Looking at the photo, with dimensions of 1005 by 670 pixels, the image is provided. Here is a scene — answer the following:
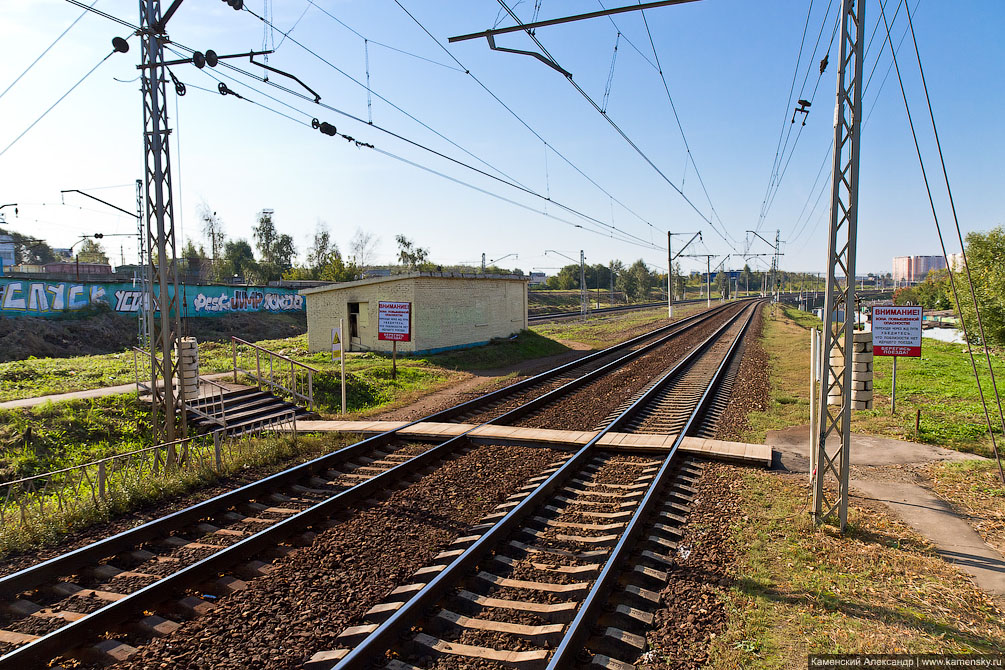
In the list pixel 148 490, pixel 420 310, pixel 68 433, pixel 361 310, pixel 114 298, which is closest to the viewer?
pixel 148 490

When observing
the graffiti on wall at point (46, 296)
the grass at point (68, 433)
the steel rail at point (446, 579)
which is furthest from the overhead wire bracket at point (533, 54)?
the graffiti on wall at point (46, 296)

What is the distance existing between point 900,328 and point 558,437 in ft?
30.7

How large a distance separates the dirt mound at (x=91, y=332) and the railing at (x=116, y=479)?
46.7 ft

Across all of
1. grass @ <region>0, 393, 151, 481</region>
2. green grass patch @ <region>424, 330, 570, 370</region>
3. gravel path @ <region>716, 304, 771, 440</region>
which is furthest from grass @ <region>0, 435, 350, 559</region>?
green grass patch @ <region>424, 330, 570, 370</region>

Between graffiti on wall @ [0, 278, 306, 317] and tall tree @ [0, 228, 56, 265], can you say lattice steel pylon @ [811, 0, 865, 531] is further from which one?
tall tree @ [0, 228, 56, 265]

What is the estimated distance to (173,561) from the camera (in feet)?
21.3

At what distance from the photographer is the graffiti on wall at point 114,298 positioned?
33562 millimetres

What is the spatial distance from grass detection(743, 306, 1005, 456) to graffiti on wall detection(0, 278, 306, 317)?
956 inches

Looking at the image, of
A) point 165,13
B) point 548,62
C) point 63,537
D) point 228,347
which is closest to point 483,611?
point 63,537

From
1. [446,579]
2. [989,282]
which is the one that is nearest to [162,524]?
[446,579]

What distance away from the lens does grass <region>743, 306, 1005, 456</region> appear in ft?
38.5

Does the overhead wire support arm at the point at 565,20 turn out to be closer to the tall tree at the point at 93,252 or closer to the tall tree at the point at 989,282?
the tall tree at the point at 989,282

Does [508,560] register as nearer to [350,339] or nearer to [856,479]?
[856,479]

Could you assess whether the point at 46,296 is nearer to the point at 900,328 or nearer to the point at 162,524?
the point at 162,524
